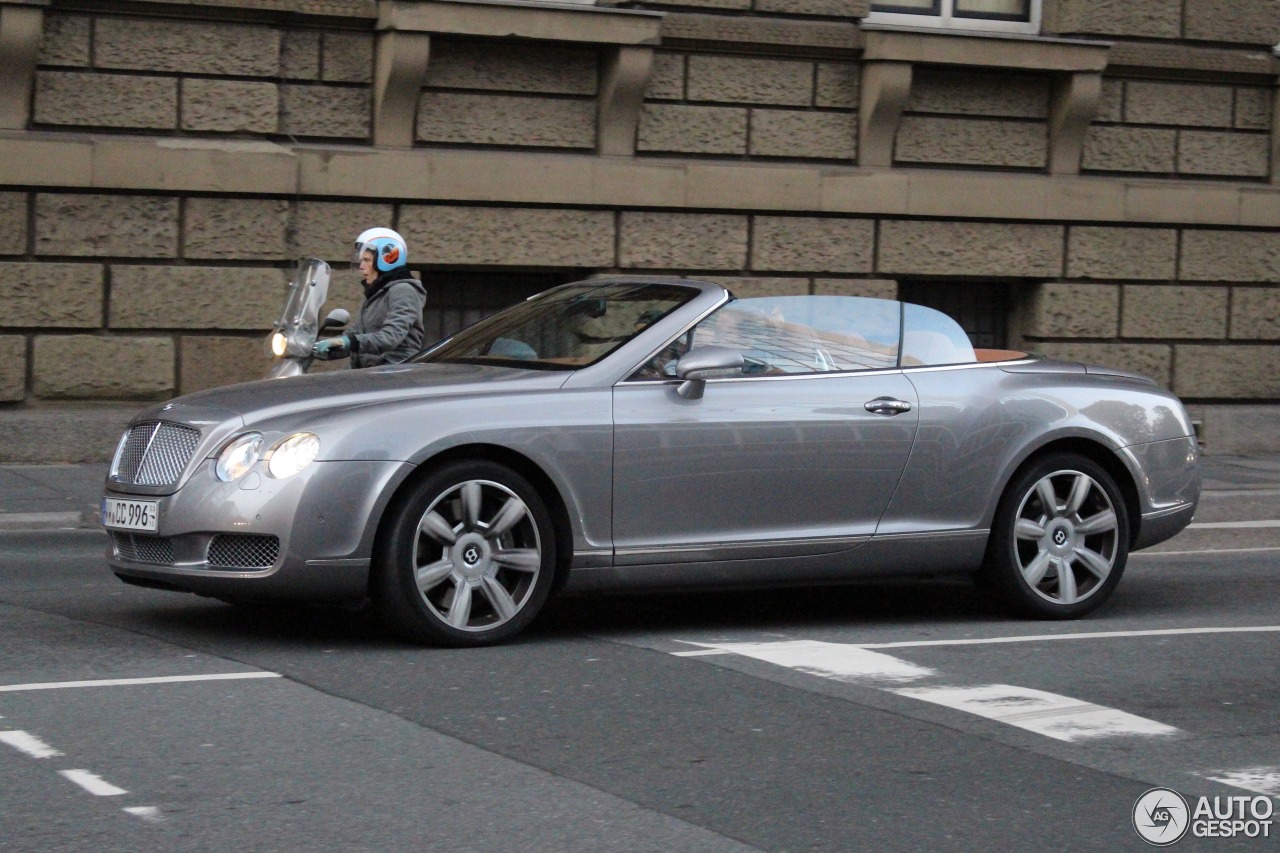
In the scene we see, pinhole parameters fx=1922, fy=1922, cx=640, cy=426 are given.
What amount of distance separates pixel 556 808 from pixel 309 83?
10.5m

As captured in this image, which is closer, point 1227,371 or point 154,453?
point 154,453

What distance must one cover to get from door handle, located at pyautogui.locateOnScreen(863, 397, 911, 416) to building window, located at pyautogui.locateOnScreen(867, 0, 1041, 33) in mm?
9279

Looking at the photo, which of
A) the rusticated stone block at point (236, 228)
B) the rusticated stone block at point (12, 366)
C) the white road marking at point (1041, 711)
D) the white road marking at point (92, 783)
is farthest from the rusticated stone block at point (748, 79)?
the white road marking at point (92, 783)

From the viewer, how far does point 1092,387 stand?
27.2ft

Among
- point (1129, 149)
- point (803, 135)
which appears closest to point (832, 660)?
point (803, 135)

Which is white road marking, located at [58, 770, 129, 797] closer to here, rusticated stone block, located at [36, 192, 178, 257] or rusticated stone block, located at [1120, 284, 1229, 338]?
rusticated stone block, located at [36, 192, 178, 257]

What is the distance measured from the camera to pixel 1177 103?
16984 mm

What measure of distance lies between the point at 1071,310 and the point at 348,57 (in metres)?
6.61

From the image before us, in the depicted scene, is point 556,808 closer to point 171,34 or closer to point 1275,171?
point 171,34

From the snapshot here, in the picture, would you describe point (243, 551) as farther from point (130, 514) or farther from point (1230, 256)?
point (1230, 256)

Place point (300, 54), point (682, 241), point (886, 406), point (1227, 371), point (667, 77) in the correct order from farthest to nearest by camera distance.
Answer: point (1227, 371)
point (682, 241)
point (667, 77)
point (300, 54)
point (886, 406)

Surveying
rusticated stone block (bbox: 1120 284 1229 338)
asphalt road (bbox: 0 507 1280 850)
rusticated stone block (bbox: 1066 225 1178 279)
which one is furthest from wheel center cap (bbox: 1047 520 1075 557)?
rusticated stone block (bbox: 1120 284 1229 338)

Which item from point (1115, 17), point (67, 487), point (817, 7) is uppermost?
point (1115, 17)

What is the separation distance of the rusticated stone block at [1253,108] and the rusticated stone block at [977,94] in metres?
1.97
